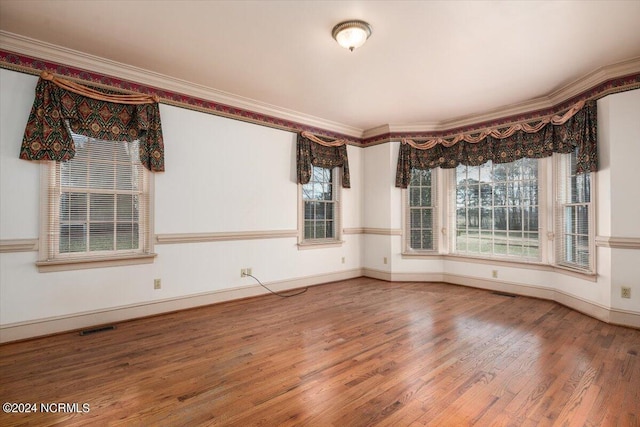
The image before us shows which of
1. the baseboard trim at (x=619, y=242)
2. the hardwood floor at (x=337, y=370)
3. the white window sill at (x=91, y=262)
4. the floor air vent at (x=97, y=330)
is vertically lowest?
the hardwood floor at (x=337, y=370)

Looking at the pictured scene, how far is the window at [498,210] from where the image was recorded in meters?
4.73

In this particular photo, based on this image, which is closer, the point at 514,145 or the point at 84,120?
the point at 84,120

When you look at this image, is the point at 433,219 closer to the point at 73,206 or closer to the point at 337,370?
the point at 337,370

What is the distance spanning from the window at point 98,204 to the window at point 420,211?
164 inches

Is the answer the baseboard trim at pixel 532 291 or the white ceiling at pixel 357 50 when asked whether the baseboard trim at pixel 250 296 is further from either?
the white ceiling at pixel 357 50

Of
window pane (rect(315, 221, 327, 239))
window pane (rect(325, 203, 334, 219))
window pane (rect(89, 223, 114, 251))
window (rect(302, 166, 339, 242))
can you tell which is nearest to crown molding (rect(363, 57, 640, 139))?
window (rect(302, 166, 339, 242))

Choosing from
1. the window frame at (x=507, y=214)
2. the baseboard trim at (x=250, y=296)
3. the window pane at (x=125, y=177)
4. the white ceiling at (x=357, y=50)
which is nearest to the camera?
the white ceiling at (x=357, y=50)

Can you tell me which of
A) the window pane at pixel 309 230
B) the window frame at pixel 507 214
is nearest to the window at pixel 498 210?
the window frame at pixel 507 214

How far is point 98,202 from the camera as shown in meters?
3.54

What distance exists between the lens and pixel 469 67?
11.8 ft

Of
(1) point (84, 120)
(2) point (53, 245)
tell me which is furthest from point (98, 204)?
(1) point (84, 120)

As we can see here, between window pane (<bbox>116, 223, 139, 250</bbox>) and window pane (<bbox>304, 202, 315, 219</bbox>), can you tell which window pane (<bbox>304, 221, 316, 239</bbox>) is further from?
window pane (<bbox>116, 223, 139, 250</bbox>)

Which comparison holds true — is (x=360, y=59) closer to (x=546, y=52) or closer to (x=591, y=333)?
(x=546, y=52)

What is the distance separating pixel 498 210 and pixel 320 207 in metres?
2.88
